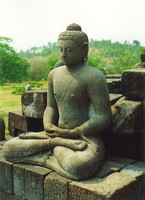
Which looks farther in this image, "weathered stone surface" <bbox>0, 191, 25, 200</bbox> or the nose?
"weathered stone surface" <bbox>0, 191, 25, 200</bbox>

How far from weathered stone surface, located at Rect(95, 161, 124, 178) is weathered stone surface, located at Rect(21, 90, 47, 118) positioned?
1801mm

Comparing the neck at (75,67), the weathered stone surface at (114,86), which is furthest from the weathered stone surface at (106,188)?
the weathered stone surface at (114,86)

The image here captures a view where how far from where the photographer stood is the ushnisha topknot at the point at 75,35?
11.9 ft

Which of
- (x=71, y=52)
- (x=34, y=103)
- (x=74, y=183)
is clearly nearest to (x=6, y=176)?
(x=74, y=183)

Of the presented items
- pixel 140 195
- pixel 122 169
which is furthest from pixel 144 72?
pixel 140 195

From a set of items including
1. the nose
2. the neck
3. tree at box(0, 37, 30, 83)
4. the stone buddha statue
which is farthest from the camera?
tree at box(0, 37, 30, 83)

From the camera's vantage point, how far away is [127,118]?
3.81 metres

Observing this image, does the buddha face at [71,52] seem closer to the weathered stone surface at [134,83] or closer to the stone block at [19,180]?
the weathered stone surface at [134,83]

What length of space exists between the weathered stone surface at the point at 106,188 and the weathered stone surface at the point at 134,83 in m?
1.20

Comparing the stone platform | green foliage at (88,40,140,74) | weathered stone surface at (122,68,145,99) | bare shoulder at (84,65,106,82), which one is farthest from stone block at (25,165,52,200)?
green foliage at (88,40,140,74)

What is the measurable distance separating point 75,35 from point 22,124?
2.59 metres

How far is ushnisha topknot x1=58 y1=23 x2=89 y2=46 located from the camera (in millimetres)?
3634

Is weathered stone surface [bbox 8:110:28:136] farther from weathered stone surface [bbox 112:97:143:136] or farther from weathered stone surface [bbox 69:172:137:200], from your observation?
weathered stone surface [bbox 69:172:137:200]

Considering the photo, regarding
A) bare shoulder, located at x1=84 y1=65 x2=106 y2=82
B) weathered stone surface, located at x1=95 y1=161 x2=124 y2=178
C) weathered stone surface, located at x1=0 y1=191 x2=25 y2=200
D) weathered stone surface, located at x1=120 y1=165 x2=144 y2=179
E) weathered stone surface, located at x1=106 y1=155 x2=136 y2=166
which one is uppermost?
bare shoulder, located at x1=84 y1=65 x2=106 y2=82
